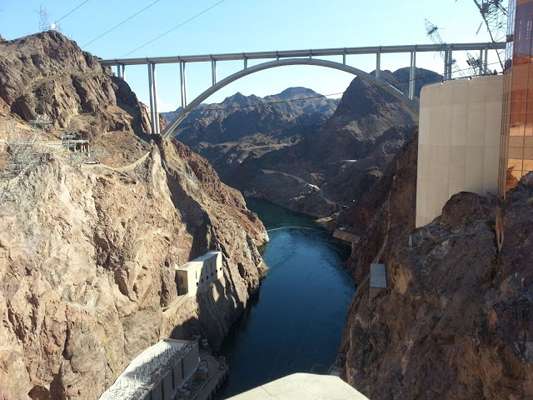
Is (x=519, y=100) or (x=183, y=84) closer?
(x=519, y=100)

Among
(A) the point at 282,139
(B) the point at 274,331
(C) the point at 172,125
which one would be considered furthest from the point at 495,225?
(A) the point at 282,139

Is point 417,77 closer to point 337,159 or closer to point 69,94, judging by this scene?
point 337,159

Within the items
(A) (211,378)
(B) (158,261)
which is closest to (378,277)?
(A) (211,378)

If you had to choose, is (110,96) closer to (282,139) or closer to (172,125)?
(172,125)

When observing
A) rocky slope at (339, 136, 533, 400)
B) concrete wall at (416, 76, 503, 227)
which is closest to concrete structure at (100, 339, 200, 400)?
rocky slope at (339, 136, 533, 400)

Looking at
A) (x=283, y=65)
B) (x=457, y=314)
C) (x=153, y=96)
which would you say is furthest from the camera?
(x=153, y=96)

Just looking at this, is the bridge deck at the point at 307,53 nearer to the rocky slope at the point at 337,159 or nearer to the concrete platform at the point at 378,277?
the concrete platform at the point at 378,277

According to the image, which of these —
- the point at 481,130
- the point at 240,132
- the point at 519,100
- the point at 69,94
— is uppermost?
the point at 240,132
